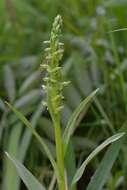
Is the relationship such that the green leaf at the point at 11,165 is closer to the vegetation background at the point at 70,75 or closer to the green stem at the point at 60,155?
the vegetation background at the point at 70,75

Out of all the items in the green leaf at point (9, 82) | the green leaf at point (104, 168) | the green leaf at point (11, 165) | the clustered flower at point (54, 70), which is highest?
the clustered flower at point (54, 70)

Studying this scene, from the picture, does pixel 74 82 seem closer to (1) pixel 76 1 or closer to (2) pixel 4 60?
(2) pixel 4 60

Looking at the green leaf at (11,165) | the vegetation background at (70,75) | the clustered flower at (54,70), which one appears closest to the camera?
the clustered flower at (54,70)

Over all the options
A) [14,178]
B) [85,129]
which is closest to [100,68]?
[85,129]

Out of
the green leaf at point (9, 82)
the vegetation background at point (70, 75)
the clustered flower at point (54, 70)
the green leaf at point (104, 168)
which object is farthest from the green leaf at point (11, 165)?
the clustered flower at point (54, 70)

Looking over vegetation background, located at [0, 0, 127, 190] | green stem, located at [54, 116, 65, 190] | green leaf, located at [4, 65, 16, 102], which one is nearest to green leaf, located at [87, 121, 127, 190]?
green stem, located at [54, 116, 65, 190]

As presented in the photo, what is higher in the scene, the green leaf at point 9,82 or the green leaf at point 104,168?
the green leaf at point 9,82

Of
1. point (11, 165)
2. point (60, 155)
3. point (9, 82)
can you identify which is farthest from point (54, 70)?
point (9, 82)

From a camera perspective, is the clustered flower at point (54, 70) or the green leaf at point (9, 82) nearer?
the clustered flower at point (54, 70)

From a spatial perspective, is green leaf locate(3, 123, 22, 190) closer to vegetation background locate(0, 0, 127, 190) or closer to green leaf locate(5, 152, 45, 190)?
vegetation background locate(0, 0, 127, 190)

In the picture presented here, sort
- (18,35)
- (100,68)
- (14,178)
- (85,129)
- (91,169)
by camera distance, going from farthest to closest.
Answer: (18,35), (100,68), (85,129), (91,169), (14,178)
